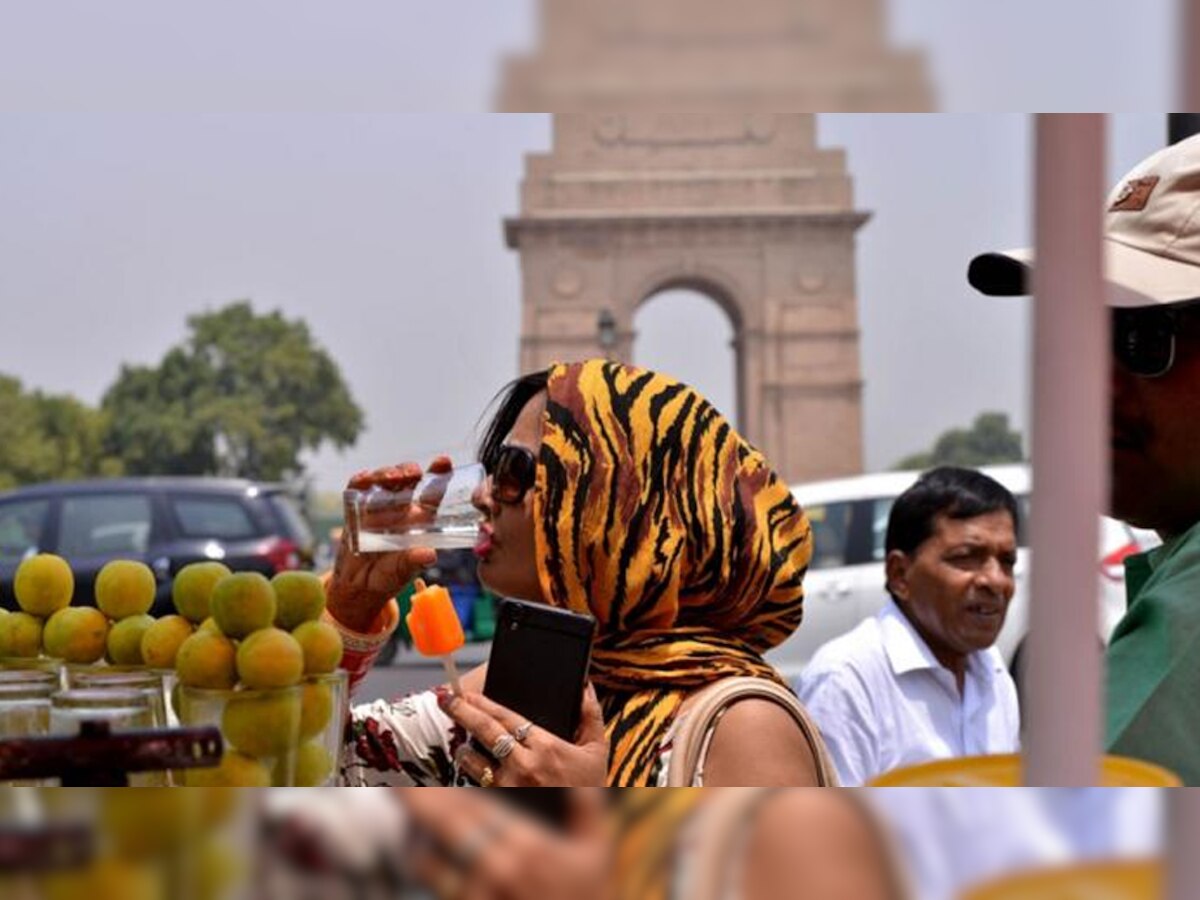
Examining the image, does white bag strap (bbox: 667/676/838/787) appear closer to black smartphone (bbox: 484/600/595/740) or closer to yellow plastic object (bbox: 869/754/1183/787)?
black smartphone (bbox: 484/600/595/740)

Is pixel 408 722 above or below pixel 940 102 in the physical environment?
below

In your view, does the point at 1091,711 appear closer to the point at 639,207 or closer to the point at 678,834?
the point at 678,834

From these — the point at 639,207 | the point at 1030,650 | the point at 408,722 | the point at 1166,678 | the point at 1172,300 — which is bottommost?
the point at 408,722

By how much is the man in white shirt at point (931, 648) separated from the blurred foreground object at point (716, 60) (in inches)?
88.9

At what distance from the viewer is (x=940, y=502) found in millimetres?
3531

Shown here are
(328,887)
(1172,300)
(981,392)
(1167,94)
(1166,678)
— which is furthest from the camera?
(981,392)

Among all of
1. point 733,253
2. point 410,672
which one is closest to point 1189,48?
point 410,672

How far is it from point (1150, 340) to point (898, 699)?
178cm

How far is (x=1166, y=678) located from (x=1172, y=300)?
37 centimetres

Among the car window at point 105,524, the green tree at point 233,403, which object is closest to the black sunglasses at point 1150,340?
the car window at point 105,524

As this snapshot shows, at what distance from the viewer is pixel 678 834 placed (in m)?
0.61

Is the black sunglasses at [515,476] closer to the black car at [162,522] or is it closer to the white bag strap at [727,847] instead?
the white bag strap at [727,847]

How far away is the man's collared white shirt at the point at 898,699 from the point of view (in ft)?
10.5

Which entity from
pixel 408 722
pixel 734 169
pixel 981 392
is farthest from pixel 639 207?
pixel 408 722
